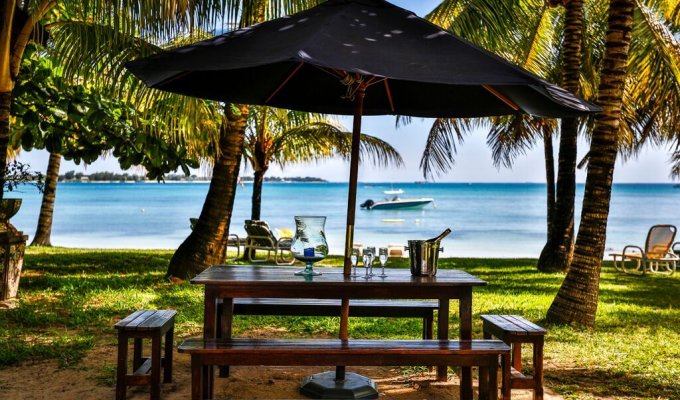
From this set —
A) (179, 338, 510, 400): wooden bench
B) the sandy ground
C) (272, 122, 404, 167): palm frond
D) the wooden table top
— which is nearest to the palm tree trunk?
the sandy ground

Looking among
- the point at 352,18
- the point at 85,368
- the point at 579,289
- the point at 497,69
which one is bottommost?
the point at 85,368

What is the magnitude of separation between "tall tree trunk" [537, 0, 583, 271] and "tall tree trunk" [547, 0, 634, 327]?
8.93 feet

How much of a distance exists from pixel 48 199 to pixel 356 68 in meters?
13.3

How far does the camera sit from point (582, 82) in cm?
1304

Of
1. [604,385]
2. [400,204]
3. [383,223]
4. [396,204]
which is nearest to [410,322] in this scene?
[604,385]

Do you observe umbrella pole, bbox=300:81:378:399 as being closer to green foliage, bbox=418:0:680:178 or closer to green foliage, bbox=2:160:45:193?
green foliage, bbox=2:160:45:193

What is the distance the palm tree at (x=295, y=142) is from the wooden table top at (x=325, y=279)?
9.47 metres

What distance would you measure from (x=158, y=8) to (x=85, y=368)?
309 centimetres

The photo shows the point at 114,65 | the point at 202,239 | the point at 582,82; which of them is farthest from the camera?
the point at 582,82

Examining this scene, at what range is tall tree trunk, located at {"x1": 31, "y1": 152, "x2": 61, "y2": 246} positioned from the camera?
47.6ft

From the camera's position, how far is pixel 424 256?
4.07 metres

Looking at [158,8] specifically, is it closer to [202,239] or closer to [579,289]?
[202,239]

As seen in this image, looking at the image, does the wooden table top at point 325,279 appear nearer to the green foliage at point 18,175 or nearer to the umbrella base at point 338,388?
the umbrella base at point 338,388

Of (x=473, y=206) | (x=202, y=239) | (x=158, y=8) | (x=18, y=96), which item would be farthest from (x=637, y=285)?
(x=473, y=206)
